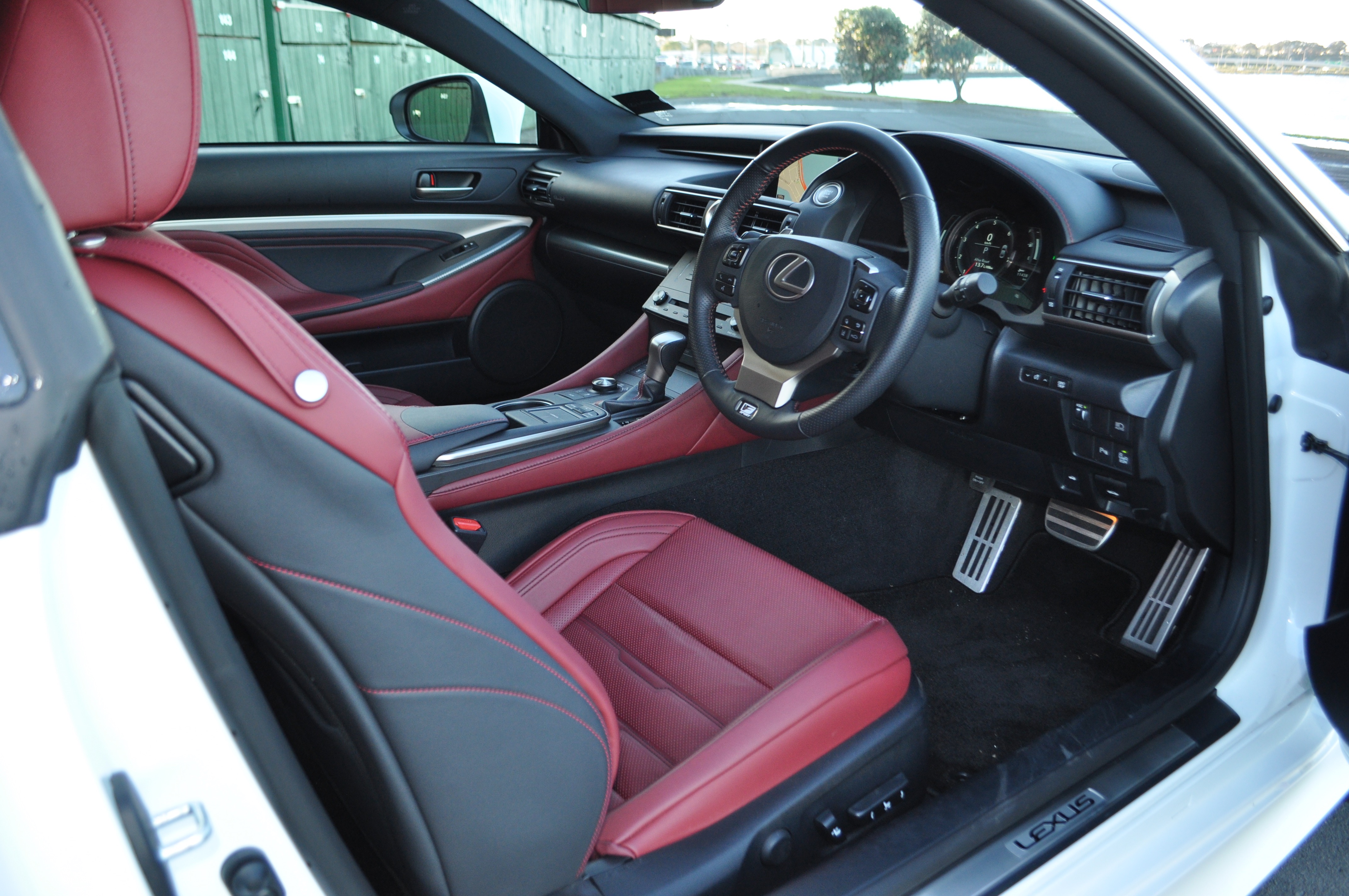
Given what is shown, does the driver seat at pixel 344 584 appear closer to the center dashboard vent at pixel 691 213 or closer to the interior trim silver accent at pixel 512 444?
the interior trim silver accent at pixel 512 444

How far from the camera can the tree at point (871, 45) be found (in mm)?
2256

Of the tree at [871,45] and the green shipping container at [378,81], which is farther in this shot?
the green shipping container at [378,81]

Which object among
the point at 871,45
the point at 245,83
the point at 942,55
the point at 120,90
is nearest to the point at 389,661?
the point at 120,90

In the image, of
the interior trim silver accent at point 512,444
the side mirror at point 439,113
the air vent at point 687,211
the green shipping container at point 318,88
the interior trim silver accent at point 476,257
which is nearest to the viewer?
the interior trim silver accent at point 512,444

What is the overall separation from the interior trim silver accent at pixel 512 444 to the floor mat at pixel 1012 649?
830 mm

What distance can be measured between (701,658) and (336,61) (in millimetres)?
5118

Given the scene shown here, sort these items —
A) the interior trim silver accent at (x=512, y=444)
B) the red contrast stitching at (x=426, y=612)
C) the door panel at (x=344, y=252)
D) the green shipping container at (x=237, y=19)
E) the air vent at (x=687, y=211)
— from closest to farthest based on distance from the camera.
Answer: the red contrast stitching at (x=426, y=612)
the interior trim silver accent at (x=512, y=444)
the air vent at (x=687, y=211)
the door panel at (x=344, y=252)
the green shipping container at (x=237, y=19)

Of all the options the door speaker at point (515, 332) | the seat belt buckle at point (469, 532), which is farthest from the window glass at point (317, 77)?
the seat belt buckle at point (469, 532)

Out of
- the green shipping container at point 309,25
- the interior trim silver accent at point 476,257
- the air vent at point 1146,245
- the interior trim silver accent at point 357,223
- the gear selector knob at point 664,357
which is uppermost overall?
the green shipping container at point 309,25

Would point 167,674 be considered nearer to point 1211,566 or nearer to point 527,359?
point 1211,566

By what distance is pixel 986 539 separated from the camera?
7.27ft

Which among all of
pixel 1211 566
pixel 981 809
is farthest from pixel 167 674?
pixel 1211 566

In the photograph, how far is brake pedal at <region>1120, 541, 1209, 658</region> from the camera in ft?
5.88

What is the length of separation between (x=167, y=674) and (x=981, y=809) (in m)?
1.01
